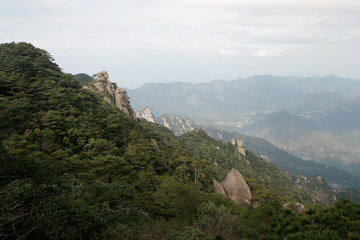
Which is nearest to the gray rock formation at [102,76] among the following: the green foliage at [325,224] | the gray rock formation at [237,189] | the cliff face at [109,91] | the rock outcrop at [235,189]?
the cliff face at [109,91]

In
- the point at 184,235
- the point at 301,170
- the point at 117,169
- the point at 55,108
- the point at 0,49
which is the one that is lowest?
the point at 301,170

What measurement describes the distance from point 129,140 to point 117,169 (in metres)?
15.1

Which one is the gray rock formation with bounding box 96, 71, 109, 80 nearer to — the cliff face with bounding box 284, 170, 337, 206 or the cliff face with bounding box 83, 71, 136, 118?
the cliff face with bounding box 83, 71, 136, 118

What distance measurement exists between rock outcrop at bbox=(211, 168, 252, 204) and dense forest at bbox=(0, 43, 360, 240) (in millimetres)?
1302

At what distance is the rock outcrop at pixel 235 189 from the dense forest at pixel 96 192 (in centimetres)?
130

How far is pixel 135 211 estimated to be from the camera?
12422 mm

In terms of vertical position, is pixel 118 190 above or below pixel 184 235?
above

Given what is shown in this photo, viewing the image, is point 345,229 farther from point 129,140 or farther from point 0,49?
point 0,49

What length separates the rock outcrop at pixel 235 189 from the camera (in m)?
26.8

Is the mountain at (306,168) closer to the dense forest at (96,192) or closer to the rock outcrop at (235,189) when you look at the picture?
the rock outcrop at (235,189)

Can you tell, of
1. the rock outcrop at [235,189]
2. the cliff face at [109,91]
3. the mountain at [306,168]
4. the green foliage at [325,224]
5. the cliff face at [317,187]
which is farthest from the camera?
the mountain at [306,168]

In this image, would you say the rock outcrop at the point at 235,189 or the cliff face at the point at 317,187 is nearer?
the rock outcrop at the point at 235,189

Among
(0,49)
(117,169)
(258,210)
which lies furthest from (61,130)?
(0,49)

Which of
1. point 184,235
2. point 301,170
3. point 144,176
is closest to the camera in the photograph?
point 184,235
